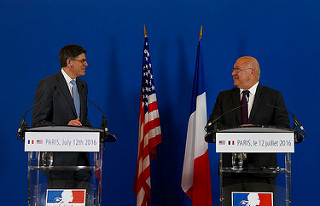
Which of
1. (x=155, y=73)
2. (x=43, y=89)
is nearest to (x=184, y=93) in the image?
(x=155, y=73)

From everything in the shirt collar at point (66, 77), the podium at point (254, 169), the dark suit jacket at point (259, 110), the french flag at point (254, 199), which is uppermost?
the shirt collar at point (66, 77)

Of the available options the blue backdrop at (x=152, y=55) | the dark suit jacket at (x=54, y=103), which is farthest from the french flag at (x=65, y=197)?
the blue backdrop at (x=152, y=55)

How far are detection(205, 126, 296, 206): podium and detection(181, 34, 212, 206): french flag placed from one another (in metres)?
1.75

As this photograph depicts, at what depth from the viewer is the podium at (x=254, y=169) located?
113 inches

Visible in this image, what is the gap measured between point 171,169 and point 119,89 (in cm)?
111

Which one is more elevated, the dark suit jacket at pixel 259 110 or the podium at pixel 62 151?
the dark suit jacket at pixel 259 110

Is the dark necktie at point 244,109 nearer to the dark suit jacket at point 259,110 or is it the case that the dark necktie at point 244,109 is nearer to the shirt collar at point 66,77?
the dark suit jacket at point 259,110

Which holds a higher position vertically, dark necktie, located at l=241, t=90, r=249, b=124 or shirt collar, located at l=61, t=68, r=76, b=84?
shirt collar, located at l=61, t=68, r=76, b=84

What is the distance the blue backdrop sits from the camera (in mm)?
5191

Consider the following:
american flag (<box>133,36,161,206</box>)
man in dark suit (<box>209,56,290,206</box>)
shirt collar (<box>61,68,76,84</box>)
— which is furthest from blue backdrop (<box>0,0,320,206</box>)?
shirt collar (<box>61,68,76,84</box>)

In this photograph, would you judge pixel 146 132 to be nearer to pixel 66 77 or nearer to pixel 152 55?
pixel 152 55

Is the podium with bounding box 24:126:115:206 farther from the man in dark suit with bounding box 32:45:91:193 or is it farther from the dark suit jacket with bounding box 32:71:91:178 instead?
the dark suit jacket with bounding box 32:71:91:178

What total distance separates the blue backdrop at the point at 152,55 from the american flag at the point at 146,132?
0.36 m

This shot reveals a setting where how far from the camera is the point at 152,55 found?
5.32 meters
